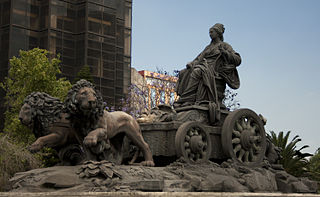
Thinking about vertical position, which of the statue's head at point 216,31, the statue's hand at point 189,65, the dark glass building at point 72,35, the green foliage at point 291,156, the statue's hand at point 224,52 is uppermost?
the dark glass building at point 72,35

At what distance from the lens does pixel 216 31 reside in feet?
39.0

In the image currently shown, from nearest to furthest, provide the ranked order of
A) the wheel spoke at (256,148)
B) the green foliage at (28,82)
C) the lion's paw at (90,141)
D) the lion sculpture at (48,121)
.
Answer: the lion's paw at (90,141) → the lion sculpture at (48,121) → the wheel spoke at (256,148) → the green foliage at (28,82)

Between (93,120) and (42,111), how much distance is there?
1.02 m

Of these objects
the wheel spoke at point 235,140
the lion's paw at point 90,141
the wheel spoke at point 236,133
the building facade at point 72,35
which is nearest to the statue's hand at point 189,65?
the wheel spoke at point 236,133

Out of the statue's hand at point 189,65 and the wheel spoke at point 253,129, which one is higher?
the statue's hand at point 189,65

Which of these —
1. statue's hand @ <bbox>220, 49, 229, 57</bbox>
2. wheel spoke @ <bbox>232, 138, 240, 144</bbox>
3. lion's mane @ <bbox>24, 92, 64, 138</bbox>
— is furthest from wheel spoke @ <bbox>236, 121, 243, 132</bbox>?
lion's mane @ <bbox>24, 92, 64, 138</bbox>

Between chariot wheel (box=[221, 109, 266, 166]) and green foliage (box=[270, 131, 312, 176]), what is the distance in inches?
378

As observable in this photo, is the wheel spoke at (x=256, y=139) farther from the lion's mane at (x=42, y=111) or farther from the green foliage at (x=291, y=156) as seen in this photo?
the green foliage at (x=291, y=156)

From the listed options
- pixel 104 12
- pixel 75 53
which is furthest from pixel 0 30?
pixel 104 12

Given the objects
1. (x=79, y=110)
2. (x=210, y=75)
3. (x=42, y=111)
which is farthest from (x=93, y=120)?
(x=210, y=75)

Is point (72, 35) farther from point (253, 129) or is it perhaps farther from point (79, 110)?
point (79, 110)

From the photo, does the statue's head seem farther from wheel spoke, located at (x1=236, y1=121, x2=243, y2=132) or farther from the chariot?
wheel spoke, located at (x1=236, y1=121, x2=243, y2=132)

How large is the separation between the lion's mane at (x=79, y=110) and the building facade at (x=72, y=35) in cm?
2368

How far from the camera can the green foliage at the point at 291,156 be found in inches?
826
